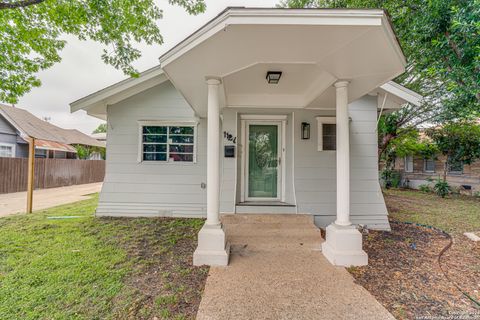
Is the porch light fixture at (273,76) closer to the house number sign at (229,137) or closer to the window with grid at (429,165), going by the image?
the house number sign at (229,137)

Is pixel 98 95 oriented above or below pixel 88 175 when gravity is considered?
above

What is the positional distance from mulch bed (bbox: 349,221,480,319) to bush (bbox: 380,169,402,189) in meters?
8.91

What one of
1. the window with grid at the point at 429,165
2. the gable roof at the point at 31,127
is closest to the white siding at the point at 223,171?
the gable roof at the point at 31,127

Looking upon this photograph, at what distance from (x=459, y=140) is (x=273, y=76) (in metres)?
11.4

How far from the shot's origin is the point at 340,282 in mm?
2605

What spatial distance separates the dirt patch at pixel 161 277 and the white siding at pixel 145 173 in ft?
3.41

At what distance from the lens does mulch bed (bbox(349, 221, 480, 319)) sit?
7.32ft

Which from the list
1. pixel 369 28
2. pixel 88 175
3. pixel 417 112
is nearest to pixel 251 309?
pixel 369 28

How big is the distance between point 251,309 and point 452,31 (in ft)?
17.7

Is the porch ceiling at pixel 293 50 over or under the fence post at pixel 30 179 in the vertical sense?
over

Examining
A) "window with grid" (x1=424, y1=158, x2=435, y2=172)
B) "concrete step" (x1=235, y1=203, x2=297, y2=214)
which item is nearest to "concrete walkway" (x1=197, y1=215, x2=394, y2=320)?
"concrete step" (x1=235, y1=203, x2=297, y2=214)

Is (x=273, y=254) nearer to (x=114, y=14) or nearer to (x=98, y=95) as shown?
(x=98, y=95)

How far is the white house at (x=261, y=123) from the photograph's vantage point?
242 centimetres

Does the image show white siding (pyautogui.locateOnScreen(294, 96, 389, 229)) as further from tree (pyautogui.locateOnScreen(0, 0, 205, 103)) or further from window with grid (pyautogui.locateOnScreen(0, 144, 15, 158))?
window with grid (pyautogui.locateOnScreen(0, 144, 15, 158))
